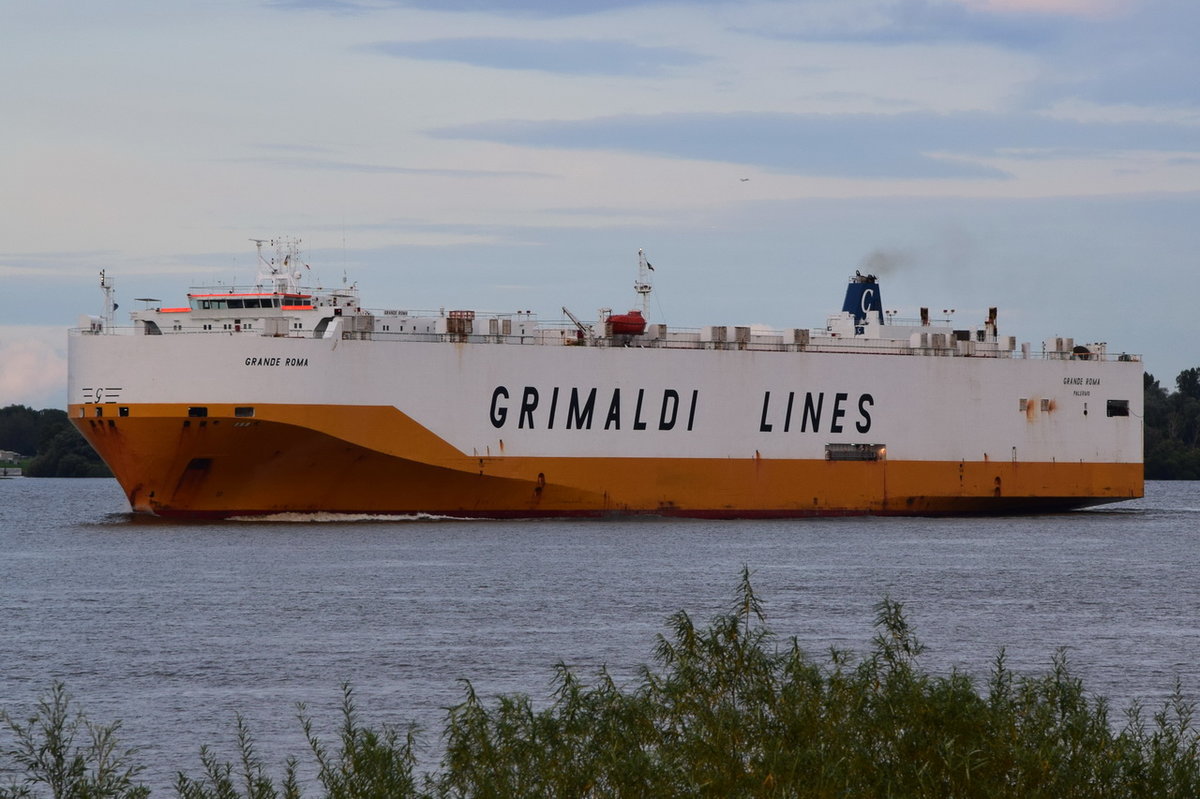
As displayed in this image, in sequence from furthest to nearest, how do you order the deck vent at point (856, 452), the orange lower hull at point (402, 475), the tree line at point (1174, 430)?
1. the tree line at point (1174, 430)
2. the deck vent at point (856, 452)
3. the orange lower hull at point (402, 475)

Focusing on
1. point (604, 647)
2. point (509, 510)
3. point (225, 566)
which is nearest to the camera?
point (604, 647)

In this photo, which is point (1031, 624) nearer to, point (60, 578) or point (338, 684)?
point (338, 684)

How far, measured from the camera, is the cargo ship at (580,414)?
37.6 m

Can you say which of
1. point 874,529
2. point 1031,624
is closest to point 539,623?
point 1031,624

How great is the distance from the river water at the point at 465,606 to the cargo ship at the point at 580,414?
4.23 ft

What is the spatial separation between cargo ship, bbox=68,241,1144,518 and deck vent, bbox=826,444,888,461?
66 mm

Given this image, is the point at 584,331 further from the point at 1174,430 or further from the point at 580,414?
the point at 1174,430

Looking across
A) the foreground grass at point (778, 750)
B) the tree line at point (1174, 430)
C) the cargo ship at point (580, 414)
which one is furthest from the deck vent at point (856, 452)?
the tree line at point (1174, 430)

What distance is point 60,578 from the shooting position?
30.9m

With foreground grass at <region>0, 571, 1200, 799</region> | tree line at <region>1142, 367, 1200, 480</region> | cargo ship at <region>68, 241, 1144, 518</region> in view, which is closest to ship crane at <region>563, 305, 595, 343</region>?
cargo ship at <region>68, 241, 1144, 518</region>

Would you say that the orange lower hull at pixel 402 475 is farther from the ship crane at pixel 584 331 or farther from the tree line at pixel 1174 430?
the tree line at pixel 1174 430

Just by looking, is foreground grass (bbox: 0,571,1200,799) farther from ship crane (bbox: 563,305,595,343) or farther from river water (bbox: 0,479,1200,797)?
ship crane (bbox: 563,305,595,343)

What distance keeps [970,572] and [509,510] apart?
521 inches

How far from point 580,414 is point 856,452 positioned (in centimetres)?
884
